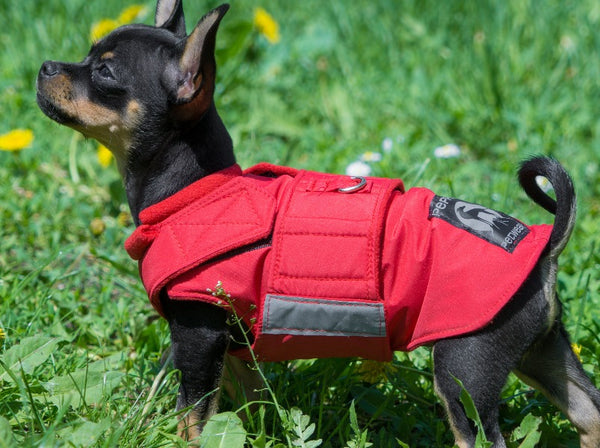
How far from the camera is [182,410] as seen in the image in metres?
2.65

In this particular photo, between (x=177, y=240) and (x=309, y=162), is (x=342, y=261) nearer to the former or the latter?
(x=177, y=240)

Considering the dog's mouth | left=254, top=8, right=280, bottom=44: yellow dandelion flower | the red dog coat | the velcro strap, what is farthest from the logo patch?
left=254, top=8, right=280, bottom=44: yellow dandelion flower

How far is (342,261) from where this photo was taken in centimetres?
253

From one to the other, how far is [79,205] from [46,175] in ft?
1.55

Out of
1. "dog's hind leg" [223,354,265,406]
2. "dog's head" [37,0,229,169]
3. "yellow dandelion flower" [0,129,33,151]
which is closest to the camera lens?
"dog's head" [37,0,229,169]

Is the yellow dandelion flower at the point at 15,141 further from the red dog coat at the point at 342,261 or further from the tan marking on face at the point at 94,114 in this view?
the red dog coat at the point at 342,261

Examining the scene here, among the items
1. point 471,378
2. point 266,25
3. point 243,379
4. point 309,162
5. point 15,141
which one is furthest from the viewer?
point 266,25

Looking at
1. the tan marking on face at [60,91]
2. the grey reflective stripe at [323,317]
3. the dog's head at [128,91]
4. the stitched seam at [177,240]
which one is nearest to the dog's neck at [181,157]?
the dog's head at [128,91]

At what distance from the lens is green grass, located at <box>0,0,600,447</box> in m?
2.80

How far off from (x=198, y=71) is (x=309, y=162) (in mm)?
2344

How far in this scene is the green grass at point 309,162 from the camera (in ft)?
9.19

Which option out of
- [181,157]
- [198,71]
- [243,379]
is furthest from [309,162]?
[198,71]

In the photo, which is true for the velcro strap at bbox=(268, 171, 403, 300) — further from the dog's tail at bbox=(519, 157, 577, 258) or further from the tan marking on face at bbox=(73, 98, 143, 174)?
the tan marking on face at bbox=(73, 98, 143, 174)

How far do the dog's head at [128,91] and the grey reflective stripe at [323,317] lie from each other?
726 millimetres
